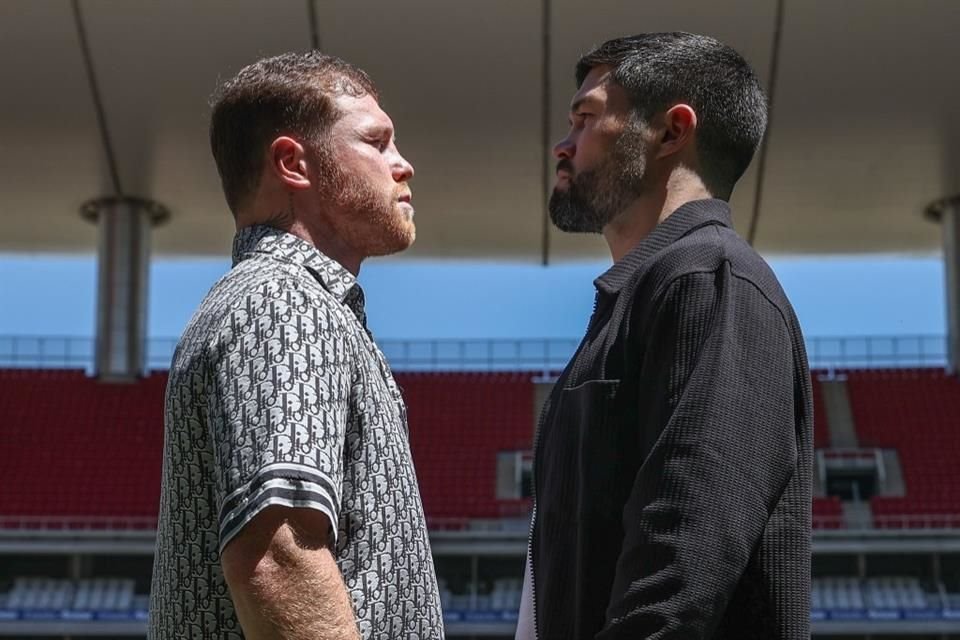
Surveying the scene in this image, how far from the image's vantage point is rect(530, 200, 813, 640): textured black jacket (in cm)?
214

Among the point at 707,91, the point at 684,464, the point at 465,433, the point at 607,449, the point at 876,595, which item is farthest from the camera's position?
the point at 465,433

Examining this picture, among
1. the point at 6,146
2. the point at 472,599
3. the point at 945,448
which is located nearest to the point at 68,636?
the point at 472,599

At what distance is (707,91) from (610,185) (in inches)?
8.8

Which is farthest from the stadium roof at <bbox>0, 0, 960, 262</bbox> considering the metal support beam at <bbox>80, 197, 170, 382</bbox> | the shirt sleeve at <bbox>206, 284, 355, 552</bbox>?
the shirt sleeve at <bbox>206, 284, 355, 552</bbox>

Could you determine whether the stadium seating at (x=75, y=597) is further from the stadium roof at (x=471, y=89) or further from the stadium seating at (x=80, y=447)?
the stadium roof at (x=471, y=89)

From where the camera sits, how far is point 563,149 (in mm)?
2707

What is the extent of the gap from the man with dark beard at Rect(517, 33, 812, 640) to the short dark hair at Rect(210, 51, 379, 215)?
0.45m

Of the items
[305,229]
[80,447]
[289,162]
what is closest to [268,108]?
[289,162]

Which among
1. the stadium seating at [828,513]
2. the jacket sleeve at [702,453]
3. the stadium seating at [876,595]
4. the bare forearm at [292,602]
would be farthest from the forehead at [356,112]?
the stadium seating at [828,513]

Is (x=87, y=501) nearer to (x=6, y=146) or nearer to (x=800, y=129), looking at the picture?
(x=6, y=146)

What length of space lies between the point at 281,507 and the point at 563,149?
94 cm

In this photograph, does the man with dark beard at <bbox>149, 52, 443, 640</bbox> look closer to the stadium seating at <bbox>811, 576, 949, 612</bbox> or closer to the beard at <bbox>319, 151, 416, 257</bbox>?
the beard at <bbox>319, 151, 416, 257</bbox>

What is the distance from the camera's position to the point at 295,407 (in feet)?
6.89

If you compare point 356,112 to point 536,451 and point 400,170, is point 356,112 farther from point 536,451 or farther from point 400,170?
point 536,451
